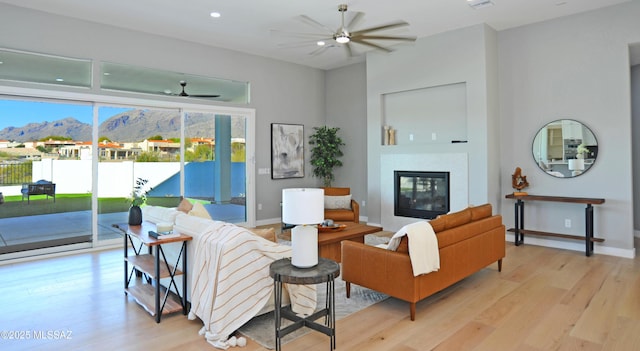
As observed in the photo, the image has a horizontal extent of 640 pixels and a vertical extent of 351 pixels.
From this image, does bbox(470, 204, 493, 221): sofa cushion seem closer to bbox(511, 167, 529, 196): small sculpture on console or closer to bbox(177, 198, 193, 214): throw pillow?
bbox(511, 167, 529, 196): small sculpture on console

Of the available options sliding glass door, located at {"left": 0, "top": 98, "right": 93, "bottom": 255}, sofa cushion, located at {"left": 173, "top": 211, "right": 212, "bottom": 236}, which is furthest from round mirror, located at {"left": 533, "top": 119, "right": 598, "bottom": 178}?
sliding glass door, located at {"left": 0, "top": 98, "right": 93, "bottom": 255}

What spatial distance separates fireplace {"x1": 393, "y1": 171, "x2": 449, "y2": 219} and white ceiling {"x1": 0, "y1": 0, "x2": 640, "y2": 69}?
94.4 inches

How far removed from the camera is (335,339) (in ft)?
9.34

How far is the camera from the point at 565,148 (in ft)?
18.5

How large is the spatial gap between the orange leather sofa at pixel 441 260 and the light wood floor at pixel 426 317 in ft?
0.78

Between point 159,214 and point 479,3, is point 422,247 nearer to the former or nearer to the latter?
point 159,214

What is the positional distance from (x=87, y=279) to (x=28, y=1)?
11.9 ft

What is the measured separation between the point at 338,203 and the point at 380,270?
10.7 feet

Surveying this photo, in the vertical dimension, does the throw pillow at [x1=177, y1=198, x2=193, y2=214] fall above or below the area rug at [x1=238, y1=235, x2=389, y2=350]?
above

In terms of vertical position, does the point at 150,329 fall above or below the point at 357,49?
below

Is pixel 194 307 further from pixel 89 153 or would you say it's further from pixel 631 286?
pixel 631 286

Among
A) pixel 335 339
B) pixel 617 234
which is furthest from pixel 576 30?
pixel 335 339

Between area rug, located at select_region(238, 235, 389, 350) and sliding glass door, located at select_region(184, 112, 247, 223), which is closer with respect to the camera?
area rug, located at select_region(238, 235, 389, 350)

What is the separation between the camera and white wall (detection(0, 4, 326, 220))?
5.14 m
